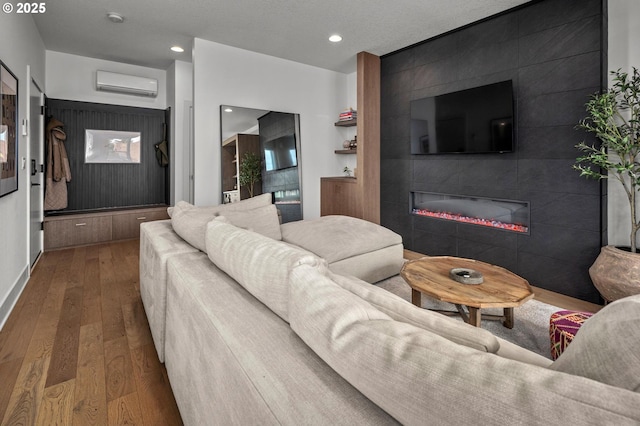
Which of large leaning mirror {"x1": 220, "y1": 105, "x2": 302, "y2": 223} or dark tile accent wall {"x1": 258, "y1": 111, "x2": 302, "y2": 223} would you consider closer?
large leaning mirror {"x1": 220, "y1": 105, "x2": 302, "y2": 223}

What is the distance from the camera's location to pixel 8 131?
7.93 ft

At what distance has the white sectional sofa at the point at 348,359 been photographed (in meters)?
0.43

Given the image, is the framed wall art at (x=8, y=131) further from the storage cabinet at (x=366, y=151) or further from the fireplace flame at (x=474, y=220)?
the fireplace flame at (x=474, y=220)

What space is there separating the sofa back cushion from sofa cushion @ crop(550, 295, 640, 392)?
63cm

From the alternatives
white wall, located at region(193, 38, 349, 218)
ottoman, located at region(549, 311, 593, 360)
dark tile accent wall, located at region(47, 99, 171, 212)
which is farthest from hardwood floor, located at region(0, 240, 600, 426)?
dark tile accent wall, located at region(47, 99, 171, 212)

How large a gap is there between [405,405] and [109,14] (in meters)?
4.28

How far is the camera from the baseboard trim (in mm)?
2280

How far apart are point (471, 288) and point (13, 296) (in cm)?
337

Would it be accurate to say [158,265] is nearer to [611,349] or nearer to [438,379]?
[438,379]

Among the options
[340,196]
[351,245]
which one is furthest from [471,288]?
[340,196]

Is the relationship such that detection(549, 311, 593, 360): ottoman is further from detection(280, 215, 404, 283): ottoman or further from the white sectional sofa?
detection(280, 215, 404, 283): ottoman

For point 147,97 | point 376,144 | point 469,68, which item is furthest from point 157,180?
point 469,68

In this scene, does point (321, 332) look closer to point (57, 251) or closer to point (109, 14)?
point (109, 14)

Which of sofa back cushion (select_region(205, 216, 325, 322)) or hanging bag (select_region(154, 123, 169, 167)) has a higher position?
hanging bag (select_region(154, 123, 169, 167))
